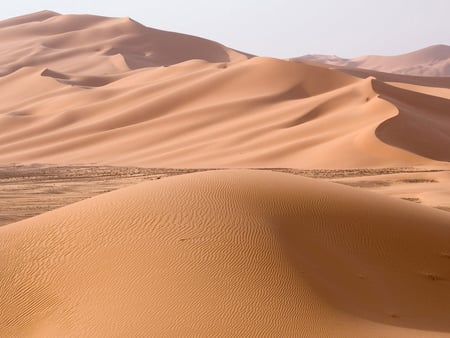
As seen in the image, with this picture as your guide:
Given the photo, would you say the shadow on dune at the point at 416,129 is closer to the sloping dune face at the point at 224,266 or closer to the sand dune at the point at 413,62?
the sloping dune face at the point at 224,266

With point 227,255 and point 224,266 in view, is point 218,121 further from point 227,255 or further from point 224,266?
point 224,266

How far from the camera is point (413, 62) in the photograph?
5896 inches

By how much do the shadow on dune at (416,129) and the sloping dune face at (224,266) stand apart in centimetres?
1794

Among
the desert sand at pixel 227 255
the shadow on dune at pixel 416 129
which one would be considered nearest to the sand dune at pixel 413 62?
the shadow on dune at pixel 416 129

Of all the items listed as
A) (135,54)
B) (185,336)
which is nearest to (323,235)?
(185,336)

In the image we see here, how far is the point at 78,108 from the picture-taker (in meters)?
43.0

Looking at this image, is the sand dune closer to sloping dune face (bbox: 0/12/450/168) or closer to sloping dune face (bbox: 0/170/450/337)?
sloping dune face (bbox: 0/12/450/168)

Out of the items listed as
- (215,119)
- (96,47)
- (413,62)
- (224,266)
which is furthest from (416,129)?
(413,62)

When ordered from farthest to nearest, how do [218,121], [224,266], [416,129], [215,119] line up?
1. [215,119]
2. [218,121]
3. [416,129]
4. [224,266]

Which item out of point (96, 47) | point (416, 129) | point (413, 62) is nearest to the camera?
point (416, 129)

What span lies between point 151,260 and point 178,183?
2.52 meters

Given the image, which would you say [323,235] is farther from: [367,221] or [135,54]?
[135,54]

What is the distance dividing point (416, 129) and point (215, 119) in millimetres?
10568

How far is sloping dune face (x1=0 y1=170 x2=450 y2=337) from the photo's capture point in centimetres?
672
